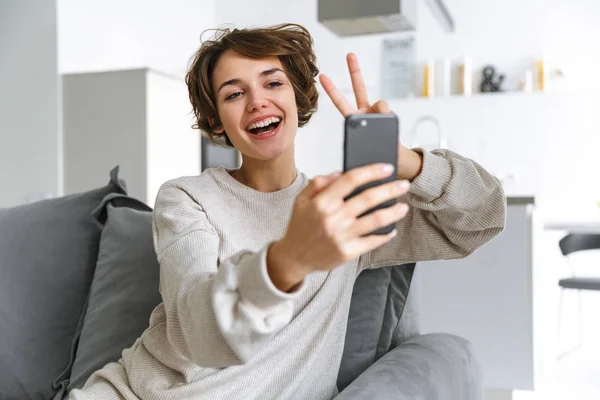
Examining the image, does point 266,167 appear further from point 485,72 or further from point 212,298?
point 485,72

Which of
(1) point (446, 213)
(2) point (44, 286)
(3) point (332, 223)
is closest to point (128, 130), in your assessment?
(2) point (44, 286)

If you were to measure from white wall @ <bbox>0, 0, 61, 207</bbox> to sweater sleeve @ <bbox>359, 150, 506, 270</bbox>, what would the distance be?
3390mm

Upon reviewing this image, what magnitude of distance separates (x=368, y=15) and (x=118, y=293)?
1540mm

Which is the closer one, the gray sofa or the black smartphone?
the black smartphone

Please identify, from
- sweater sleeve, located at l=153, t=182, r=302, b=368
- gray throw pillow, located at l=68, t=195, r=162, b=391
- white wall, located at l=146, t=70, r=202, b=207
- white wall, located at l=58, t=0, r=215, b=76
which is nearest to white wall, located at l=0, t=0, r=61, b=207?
white wall, located at l=58, t=0, r=215, b=76

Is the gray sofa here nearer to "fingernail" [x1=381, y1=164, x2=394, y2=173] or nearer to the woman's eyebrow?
the woman's eyebrow

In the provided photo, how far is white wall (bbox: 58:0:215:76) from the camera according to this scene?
177 inches

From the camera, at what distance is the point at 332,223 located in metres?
0.72

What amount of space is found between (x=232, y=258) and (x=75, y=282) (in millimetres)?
984

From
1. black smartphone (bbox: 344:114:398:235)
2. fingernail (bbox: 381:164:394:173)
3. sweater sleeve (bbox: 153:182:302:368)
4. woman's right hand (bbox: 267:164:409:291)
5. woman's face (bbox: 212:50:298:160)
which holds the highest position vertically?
woman's face (bbox: 212:50:298:160)

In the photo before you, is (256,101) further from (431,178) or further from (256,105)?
(431,178)

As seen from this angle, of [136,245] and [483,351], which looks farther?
[483,351]

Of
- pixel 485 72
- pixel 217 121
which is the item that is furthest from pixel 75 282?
pixel 485 72

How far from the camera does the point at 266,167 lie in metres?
1.33
